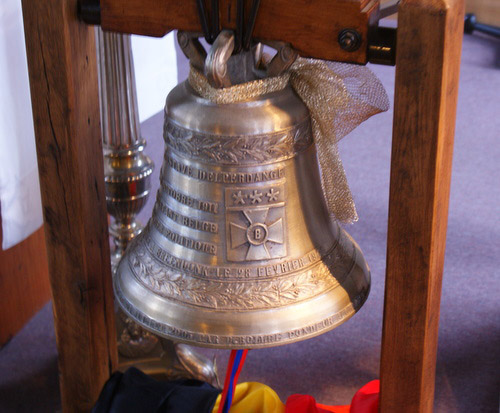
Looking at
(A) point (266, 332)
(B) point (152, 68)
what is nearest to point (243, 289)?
(A) point (266, 332)

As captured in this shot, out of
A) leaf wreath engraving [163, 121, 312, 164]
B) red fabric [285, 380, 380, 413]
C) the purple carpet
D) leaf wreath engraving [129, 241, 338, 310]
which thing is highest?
leaf wreath engraving [163, 121, 312, 164]

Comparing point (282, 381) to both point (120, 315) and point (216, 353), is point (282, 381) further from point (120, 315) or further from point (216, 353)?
point (120, 315)

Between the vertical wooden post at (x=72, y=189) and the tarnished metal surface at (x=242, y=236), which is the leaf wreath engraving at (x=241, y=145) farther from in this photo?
the vertical wooden post at (x=72, y=189)

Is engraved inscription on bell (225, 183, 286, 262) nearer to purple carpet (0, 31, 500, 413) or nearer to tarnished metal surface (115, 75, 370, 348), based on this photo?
tarnished metal surface (115, 75, 370, 348)

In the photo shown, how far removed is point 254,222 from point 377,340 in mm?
1069

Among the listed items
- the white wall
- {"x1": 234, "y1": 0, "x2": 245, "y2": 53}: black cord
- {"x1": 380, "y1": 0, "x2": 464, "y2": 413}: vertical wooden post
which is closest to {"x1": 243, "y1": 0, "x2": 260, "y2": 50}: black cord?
{"x1": 234, "y1": 0, "x2": 245, "y2": 53}: black cord

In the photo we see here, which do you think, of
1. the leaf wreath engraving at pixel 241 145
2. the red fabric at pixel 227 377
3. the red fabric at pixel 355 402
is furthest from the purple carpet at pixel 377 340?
the leaf wreath engraving at pixel 241 145

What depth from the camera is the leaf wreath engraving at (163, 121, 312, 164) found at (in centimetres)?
89

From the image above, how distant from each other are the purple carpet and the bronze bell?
86 centimetres

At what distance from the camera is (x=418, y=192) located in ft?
2.78

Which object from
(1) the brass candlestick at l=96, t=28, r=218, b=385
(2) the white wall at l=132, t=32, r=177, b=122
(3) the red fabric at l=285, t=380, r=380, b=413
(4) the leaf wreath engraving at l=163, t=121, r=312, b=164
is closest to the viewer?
(4) the leaf wreath engraving at l=163, t=121, r=312, b=164

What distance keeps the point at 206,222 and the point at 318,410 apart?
1.88ft

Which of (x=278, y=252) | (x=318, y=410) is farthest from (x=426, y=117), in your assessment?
(x=318, y=410)

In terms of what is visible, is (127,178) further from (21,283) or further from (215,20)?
(215,20)
